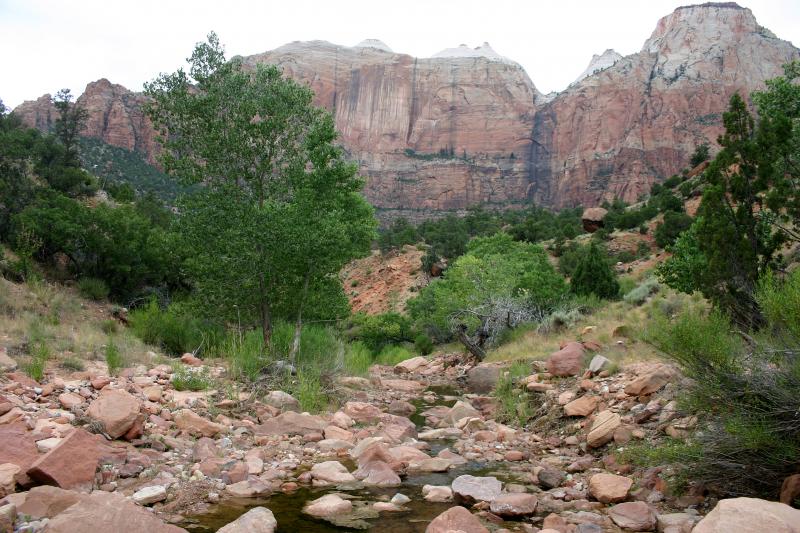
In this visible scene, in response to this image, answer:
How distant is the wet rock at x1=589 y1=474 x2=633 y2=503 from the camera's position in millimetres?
5508

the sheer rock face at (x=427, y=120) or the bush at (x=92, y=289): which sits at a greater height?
the sheer rock face at (x=427, y=120)

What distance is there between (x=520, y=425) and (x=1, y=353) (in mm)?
8338

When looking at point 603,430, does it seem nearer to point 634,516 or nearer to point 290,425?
point 634,516

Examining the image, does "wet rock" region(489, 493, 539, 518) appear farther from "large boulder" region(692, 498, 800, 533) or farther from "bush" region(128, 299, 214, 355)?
"bush" region(128, 299, 214, 355)

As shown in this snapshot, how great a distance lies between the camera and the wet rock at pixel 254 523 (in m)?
4.52

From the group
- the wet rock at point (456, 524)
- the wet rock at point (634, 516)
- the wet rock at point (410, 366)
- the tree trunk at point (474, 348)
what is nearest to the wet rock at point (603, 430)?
the wet rock at point (634, 516)

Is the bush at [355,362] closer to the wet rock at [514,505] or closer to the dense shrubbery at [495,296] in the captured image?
the dense shrubbery at [495,296]

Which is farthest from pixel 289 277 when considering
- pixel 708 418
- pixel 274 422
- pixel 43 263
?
pixel 43 263

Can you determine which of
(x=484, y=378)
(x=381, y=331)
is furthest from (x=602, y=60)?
(x=484, y=378)

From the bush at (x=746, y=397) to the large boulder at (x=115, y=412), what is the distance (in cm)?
608

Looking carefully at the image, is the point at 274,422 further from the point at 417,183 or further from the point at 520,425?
the point at 417,183

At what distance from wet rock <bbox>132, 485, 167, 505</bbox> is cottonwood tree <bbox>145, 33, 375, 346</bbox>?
6.79 metres

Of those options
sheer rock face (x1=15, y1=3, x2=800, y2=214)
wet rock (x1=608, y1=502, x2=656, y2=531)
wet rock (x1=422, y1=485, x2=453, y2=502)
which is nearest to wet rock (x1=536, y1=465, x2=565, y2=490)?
wet rock (x1=608, y1=502, x2=656, y2=531)

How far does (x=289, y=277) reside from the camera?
12.4 metres
